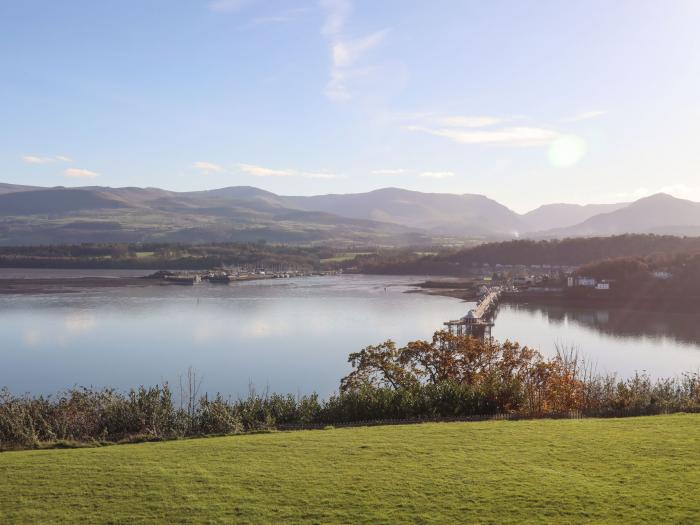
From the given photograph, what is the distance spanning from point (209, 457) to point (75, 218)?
17875 cm

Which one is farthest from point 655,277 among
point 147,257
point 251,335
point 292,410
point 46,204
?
point 46,204

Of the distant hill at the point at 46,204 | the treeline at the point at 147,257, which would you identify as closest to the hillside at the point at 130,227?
the distant hill at the point at 46,204

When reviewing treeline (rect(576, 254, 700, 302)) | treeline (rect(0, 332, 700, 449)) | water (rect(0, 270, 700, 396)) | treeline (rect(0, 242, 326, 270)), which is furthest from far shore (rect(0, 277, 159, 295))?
treeline (rect(0, 332, 700, 449))

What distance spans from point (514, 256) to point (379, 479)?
89.1 meters

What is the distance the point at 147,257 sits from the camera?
303ft

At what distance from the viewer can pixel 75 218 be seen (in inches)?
6678

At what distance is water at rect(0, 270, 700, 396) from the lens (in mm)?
23156

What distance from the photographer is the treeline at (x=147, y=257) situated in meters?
88.0

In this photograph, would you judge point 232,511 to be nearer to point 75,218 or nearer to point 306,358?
point 306,358

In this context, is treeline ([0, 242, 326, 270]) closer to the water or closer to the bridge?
the water

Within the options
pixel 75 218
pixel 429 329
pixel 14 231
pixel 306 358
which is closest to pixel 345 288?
pixel 429 329

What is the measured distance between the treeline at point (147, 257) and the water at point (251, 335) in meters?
36.0

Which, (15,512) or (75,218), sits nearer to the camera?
(15,512)

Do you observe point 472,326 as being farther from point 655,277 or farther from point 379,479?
point 379,479
